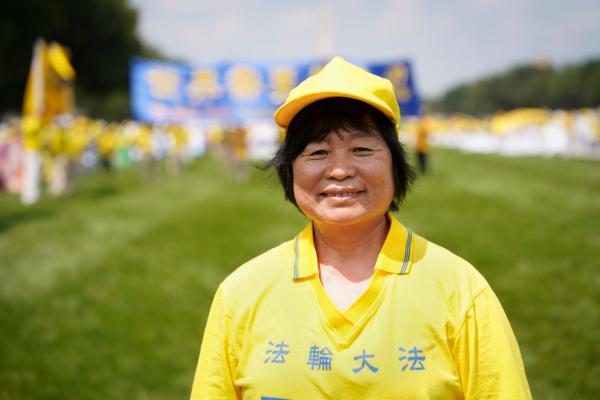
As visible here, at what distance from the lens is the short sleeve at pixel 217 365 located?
1.67 metres

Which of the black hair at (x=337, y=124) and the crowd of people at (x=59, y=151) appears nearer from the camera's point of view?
the black hair at (x=337, y=124)

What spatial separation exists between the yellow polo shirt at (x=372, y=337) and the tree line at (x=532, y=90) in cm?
9020

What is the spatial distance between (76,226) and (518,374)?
1017 cm

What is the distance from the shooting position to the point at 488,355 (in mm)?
1498

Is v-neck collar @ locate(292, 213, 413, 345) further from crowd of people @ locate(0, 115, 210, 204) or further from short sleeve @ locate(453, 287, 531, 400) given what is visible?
crowd of people @ locate(0, 115, 210, 204)

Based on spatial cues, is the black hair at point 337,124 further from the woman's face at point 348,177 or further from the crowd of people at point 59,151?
the crowd of people at point 59,151

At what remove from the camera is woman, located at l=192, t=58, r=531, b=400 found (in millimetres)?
1521

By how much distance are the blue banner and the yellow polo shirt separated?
1537cm

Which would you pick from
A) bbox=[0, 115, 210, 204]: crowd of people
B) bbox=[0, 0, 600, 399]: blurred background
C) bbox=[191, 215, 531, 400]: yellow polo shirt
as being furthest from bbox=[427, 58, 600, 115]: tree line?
bbox=[191, 215, 531, 400]: yellow polo shirt

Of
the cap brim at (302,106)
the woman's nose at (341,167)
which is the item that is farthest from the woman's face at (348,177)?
the cap brim at (302,106)

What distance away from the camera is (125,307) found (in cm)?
583

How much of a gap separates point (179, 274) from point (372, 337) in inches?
223

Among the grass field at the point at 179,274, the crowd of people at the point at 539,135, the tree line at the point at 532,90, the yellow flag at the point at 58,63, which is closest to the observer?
the grass field at the point at 179,274

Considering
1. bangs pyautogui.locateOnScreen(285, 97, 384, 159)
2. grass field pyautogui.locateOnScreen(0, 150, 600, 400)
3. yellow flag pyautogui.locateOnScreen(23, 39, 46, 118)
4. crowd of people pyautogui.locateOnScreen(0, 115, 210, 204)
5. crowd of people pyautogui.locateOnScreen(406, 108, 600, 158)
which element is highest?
crowd of people pyautogui.locateOnScreen(406, 108, 600, 158)
